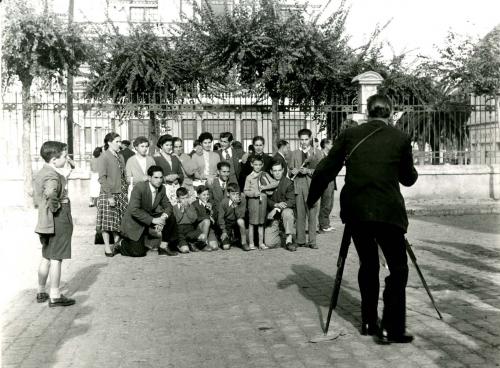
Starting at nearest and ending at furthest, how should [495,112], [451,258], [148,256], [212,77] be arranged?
[451,258] → [148,256] → [495,112] → [212,77]

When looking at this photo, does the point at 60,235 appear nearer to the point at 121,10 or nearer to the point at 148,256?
the point at 148,256

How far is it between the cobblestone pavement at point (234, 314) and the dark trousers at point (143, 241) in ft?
0.87


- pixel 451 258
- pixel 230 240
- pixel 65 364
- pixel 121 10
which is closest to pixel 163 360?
pixel 65 364

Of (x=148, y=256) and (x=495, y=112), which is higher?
(x=495, y=112)

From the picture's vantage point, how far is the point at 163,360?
16.3 feet

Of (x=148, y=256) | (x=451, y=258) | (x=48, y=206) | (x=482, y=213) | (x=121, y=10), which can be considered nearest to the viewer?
(x=48, y=206)

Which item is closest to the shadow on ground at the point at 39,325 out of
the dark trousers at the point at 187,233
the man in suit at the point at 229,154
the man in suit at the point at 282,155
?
the dark trousers at the point at 187,233

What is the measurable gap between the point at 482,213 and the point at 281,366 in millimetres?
12970

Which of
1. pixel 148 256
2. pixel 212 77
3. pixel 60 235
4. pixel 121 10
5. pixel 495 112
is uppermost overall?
pixel 121 10

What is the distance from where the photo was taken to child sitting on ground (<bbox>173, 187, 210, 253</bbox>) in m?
11.2

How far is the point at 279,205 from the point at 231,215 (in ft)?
2.78

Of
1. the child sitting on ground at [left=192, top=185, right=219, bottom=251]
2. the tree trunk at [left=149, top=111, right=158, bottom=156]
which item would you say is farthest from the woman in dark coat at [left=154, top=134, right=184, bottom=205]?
the tree trunk at [left=149, top=111, right=158, bottom=156]

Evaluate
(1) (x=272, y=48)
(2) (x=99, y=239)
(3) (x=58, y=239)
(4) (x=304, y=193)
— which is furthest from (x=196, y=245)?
(1) (x=272, y=48)

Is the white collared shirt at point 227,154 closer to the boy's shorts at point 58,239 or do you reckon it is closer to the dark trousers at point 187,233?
the dark trousers at point 187,233
